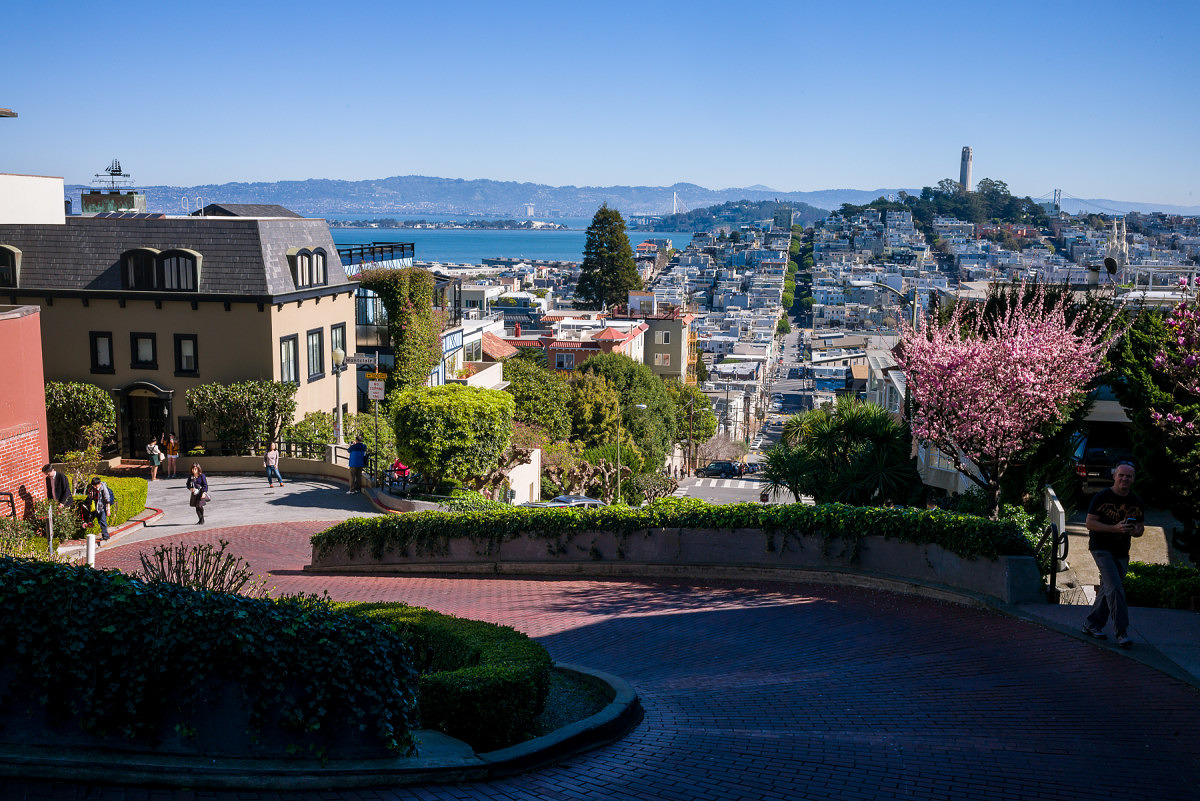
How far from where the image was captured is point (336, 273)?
35.3 metres

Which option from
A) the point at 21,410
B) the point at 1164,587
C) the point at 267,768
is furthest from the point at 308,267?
the point at 267,768

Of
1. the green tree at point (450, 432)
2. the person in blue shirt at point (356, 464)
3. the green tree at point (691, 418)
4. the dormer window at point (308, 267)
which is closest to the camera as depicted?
the green tree at point (450, 432)

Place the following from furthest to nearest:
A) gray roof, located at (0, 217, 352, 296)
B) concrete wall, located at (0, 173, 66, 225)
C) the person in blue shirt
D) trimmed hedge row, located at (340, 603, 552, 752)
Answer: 1. concrete wall, located at (0, 173, 66, 225)
2. gray roof, located at (0, 217, 352, 296)
3. the person in blue shirt
4. trimmed hedge row, located at (340, 603, 552, 752)

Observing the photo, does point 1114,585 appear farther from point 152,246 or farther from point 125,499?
point 152,246

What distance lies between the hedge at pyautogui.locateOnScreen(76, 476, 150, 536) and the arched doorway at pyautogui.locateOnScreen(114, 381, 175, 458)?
27.6 ft

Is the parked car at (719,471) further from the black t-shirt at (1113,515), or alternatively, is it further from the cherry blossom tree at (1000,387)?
the black t-shirt at (1113,515)

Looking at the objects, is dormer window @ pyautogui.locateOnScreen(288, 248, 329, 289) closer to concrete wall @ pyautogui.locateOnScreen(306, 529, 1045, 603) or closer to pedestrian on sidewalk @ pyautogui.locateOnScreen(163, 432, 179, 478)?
pedestrian on sidewalk @ pyautogui.locateOnScreen(163, 432, 179, 478)

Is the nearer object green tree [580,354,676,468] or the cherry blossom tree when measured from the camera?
the cherry blossom tree

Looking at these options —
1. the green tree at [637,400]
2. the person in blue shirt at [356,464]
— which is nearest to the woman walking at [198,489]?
the person in blue shirt at [356,464]

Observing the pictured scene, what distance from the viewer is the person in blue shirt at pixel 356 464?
25.3m

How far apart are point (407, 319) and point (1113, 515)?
32.2m

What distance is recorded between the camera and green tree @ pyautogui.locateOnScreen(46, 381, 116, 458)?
2997 centimetres

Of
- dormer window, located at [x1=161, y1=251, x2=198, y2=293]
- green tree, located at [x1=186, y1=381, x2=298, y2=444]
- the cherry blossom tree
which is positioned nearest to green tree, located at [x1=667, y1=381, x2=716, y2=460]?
green tree, located at [x1=186, y1=381, x2=298, y2=444]

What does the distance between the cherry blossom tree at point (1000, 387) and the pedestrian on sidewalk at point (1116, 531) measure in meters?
7.54
